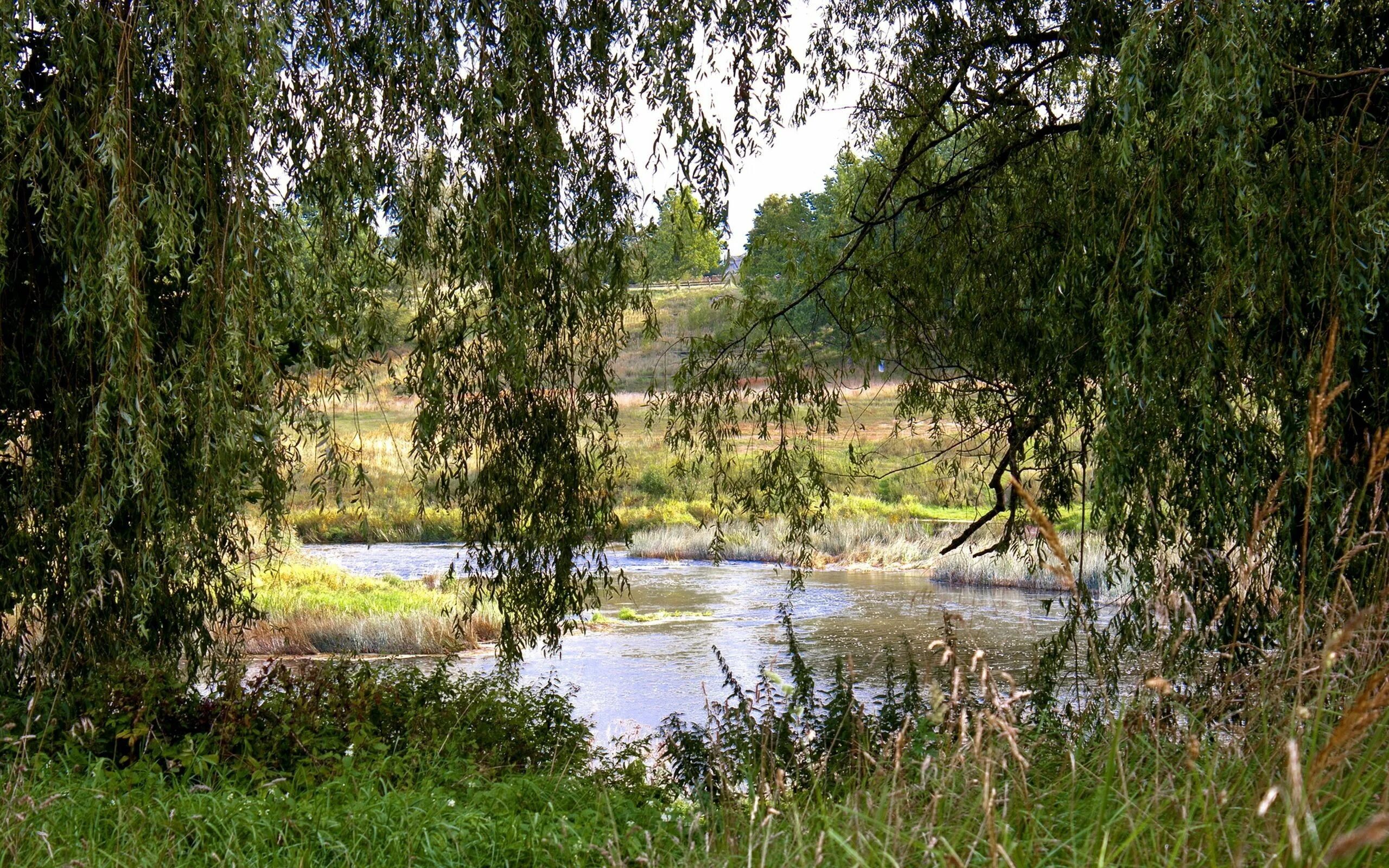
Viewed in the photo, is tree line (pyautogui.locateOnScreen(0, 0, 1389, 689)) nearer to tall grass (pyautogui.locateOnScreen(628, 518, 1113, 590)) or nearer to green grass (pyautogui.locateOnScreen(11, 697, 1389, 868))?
green grass (pyautogui.locateOnScreen(11, 697, 1389, 868))

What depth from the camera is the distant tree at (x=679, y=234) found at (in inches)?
213

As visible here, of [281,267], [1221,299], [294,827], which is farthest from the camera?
[281,267]

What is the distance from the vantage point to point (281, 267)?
3730 millimetres

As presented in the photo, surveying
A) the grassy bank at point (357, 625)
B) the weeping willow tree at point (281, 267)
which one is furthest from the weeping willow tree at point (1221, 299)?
the grassy bank at point (357, 625)

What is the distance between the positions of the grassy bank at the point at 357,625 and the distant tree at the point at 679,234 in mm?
5549

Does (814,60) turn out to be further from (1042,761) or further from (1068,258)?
(1042,761)

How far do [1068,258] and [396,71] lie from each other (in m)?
2.70

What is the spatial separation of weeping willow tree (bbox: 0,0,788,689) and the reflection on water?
2555 mm

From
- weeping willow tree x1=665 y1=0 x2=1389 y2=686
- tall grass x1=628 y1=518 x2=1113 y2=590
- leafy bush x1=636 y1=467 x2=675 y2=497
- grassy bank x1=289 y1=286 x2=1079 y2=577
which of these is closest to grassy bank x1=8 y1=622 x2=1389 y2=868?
weeping willow tree x1=665 y1=0 x2=1389 y2=686

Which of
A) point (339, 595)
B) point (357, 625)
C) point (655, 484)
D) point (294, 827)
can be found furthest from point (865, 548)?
point (294, 827)

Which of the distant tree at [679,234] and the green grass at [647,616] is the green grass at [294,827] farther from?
the green grass at [647,616]

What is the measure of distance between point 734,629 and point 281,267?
866 cm

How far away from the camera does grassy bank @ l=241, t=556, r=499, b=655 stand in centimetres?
1138

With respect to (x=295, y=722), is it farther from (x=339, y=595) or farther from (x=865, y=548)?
(x=865, y=548)
